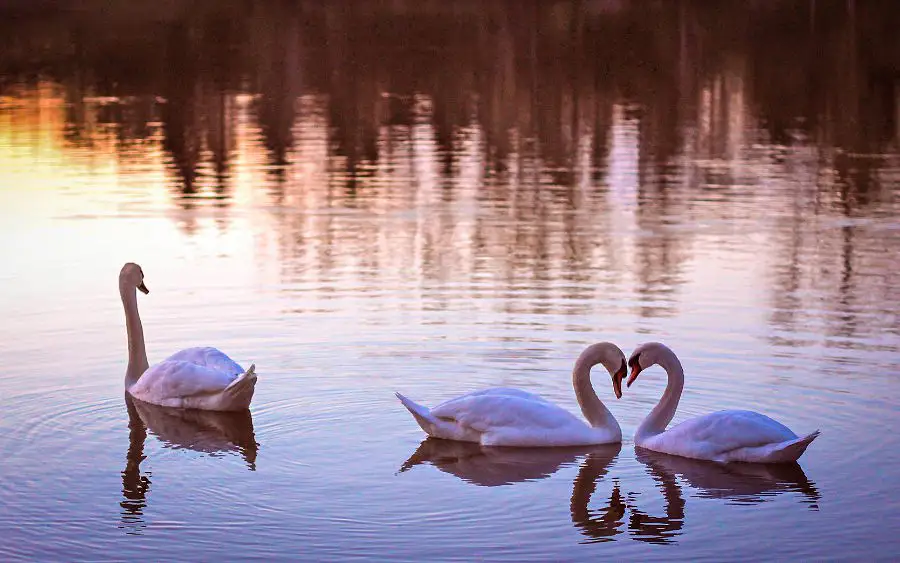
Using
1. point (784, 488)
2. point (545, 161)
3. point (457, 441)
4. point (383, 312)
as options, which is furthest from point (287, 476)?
point (545, 161)

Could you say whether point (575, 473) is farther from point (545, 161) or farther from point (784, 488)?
point (545, 161)

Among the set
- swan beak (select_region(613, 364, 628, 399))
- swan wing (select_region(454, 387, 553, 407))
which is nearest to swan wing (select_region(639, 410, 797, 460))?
swan beak (select_region(613, 364, 628, 399))

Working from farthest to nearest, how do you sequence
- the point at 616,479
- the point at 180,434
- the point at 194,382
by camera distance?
the point at 194,382
the point at 180,434
the point at 616,479

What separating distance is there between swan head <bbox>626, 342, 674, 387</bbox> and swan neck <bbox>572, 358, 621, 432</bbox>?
12.9 inches

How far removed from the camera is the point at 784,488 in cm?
970

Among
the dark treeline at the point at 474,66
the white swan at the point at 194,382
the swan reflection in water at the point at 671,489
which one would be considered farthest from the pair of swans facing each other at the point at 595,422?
the dark treeline at the point at 474,66

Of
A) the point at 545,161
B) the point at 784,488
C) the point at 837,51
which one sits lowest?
the point at 784,488

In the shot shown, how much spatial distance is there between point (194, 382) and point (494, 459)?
2.50m

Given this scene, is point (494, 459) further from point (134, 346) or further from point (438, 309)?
point (438, 309)

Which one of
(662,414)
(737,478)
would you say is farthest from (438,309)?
(737,478)

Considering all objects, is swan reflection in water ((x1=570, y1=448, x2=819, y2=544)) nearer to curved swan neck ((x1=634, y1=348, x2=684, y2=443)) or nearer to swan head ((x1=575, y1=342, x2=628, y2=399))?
curved swan neck ((x1=634, y1=348, x2=684, y2=443))

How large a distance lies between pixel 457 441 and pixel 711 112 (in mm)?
25005

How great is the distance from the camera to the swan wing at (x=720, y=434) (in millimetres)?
10109

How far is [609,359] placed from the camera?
11.0m
